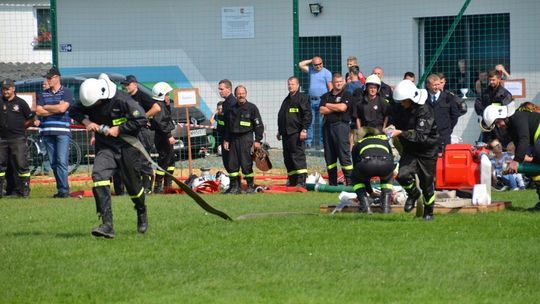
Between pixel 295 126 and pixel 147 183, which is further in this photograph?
pixel 295 126

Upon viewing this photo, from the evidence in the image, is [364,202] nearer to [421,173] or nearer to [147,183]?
[421,173]

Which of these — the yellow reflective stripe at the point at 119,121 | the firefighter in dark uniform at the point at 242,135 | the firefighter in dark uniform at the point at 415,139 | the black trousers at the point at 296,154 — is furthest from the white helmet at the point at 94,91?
the black trousers at the point at 296,154

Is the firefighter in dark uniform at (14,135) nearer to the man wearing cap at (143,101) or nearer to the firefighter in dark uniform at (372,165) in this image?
the man wearing cap at (143,101)

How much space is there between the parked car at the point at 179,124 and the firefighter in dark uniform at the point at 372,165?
28.3ft

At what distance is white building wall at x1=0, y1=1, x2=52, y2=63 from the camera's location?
27.3m

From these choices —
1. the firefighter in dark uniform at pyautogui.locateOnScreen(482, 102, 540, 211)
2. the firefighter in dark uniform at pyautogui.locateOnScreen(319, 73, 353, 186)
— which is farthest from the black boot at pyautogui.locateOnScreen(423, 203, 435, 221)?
the firefighter in dark uniform at pyautogui.locateOnScreen(319, 73, 353, 186)

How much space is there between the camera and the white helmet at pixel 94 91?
12586 mm

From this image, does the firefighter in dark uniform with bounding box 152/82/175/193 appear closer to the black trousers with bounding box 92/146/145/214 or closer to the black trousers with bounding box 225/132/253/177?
the black trousers with bounding box 225/132/253/177

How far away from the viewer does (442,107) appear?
19.7 metres

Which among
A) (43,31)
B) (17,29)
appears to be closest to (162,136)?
(17,29)

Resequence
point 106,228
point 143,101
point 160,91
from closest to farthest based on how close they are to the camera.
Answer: point 106,228
point 143,101
point 160,91

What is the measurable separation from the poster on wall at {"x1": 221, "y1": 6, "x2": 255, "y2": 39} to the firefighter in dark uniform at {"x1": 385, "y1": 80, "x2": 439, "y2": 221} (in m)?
11.7

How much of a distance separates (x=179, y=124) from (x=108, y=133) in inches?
434

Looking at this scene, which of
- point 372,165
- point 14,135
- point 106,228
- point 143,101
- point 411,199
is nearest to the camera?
point 106,228
